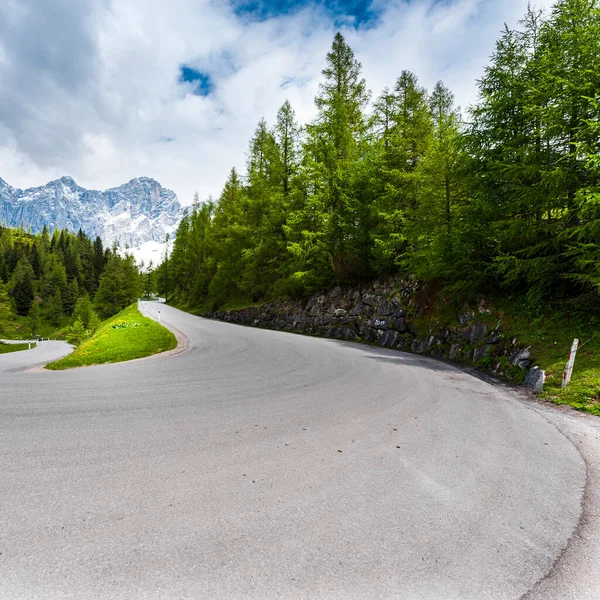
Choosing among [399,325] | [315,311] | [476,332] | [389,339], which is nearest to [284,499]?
[476,332]

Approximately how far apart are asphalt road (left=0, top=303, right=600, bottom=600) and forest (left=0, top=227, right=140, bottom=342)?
1634 inches

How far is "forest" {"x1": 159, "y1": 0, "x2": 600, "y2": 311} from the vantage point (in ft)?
28.6

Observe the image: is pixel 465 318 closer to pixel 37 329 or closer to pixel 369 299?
pixel 369 299

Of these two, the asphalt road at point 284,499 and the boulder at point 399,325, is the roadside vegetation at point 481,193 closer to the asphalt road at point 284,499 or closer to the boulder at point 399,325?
the boulder at point 399,325

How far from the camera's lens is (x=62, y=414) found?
4.65 m

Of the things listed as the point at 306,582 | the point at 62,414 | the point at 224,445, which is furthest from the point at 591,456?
the point at 62,414

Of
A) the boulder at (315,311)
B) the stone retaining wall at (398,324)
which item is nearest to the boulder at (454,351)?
the stone retaining wall at (398,324)

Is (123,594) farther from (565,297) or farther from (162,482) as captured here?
(565,297)

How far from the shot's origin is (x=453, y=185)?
44.4 feet

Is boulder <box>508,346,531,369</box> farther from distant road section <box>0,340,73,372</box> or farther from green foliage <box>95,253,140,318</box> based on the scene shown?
green foliage <box>95,253,140,318</box>

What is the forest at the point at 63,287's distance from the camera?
5809cm

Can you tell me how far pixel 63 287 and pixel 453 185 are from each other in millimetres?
106964

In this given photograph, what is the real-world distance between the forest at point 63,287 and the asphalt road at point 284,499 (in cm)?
4151

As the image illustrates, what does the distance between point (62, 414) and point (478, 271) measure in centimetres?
1189
